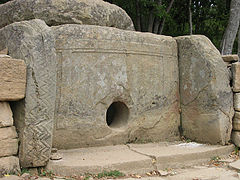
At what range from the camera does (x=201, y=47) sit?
441 centimetres

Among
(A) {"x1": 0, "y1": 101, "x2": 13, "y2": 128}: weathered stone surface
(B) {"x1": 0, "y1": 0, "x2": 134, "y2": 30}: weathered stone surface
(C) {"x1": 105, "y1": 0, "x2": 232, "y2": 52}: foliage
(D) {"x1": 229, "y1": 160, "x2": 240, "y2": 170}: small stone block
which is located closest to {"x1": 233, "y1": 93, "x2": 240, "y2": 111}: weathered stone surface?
(D) {"x1": 229, "y1": 160, "x2": 240, "y2": 170}: small stone block

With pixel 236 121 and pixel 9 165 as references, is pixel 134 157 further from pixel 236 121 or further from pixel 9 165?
pixel 236 121

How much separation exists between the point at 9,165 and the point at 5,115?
1.66 ft

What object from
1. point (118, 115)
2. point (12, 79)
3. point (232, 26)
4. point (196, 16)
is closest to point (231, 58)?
point (118, 115)

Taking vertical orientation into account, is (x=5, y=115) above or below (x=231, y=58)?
below

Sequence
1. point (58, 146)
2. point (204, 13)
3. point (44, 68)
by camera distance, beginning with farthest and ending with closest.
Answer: point (204, 13), point (58, 146), point (44, 68)

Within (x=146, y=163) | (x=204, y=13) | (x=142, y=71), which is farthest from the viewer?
(x=204, y=13)

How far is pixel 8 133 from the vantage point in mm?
2994

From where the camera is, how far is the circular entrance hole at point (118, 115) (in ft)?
14.0

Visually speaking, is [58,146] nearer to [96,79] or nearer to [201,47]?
[96,79]

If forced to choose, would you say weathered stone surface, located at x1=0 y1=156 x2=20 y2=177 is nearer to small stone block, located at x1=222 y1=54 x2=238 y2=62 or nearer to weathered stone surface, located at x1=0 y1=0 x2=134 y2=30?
weathered stone surface, located at x1=0 y1=0 x2=134 y2=30

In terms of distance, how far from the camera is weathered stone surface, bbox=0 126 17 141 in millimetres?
2940

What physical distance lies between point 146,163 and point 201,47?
2025 mm

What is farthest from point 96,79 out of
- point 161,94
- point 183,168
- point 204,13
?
point 204,13
